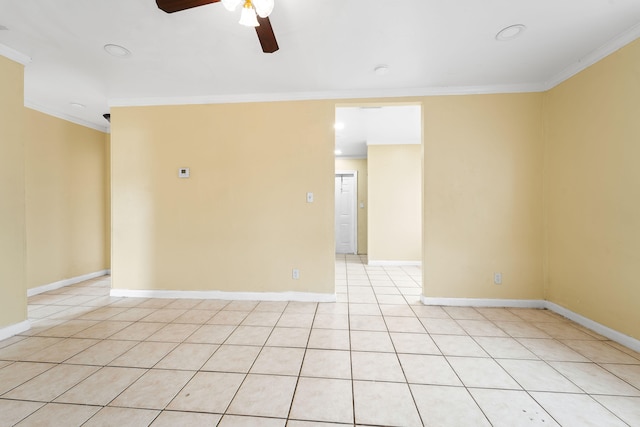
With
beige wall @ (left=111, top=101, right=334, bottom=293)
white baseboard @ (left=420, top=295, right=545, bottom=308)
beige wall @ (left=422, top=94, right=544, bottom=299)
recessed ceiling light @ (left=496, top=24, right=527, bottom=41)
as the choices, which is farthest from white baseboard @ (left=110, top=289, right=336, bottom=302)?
recessed ceiling light @ (left=496, top=24, right=527, bottom=41)

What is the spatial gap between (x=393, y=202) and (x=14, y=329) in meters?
5.66

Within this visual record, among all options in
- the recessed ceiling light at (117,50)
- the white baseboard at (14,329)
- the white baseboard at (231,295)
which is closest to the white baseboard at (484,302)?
the white baseboard at (231,295)

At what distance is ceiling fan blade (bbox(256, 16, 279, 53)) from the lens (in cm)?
159

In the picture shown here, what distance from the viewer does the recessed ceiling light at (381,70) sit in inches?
102

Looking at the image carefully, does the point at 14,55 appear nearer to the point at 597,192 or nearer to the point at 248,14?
the point at 248,14

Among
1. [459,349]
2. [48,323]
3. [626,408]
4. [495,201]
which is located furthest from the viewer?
[495,201]

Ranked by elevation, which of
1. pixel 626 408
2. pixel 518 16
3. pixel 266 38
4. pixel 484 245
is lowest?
pixel 626 408

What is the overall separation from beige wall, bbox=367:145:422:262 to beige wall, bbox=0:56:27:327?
506 cm

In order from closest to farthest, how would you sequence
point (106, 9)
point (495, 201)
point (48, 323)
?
point (106, 9)
point (48, 323)
point (495, 201)

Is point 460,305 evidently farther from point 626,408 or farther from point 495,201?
point 626,408

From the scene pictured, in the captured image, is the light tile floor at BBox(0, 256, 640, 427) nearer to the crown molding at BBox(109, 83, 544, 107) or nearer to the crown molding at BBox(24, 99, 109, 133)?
the crown molding at BBox(109, 83, 544, 107)

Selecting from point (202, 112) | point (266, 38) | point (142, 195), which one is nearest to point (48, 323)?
point (142, 195)

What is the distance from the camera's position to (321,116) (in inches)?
126

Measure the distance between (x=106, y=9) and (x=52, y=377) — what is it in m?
2.66
